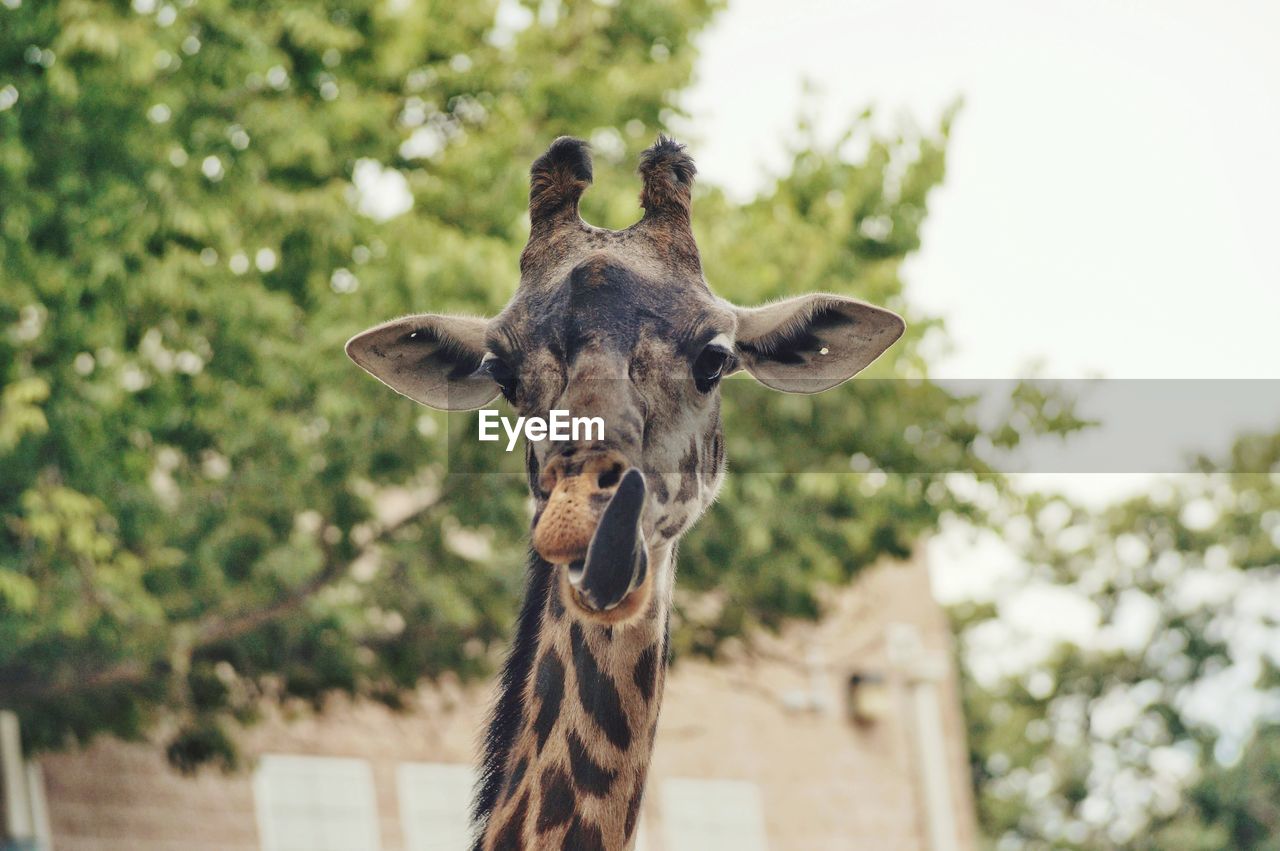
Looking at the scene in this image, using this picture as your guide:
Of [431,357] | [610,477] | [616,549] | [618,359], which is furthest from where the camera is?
[431,357]

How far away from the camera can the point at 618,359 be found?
350 centimetres

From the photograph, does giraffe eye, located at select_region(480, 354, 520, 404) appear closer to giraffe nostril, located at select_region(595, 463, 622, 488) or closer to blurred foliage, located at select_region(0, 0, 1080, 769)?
giraffe nostril, located at select_region(595, 463, 622, 488)

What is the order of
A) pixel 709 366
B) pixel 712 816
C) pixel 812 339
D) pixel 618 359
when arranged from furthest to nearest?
pixel 712 816 < pixel 812 339 < pixel 709 366 < pixel 618 359

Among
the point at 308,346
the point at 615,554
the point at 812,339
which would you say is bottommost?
the point at 615,554

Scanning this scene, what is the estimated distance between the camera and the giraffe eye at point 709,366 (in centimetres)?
369

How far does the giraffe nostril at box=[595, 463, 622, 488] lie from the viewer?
10.2ft

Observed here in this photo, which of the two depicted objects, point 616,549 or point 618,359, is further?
point 618,359

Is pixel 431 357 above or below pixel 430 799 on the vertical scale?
above

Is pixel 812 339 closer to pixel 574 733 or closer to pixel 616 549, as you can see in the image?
pixel 574 733

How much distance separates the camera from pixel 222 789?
1628cm

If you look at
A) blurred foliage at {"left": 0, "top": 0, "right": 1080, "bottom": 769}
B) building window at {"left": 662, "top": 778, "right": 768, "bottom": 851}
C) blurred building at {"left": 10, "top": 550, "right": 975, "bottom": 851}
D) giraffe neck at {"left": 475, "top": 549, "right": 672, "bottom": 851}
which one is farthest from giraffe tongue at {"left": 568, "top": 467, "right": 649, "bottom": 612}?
building window at {"left": 662, "top": 778, "right": 768, "bottom": 851}

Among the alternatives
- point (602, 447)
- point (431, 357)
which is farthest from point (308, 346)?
point (602, 447)

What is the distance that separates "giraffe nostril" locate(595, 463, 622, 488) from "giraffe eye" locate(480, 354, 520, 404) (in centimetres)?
61

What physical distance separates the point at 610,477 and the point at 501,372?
674 millimetres
